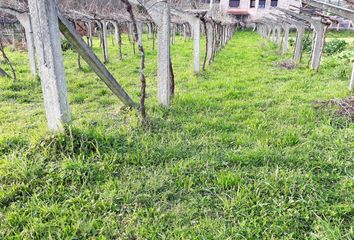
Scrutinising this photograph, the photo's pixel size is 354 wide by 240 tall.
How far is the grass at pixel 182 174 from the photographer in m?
2.31

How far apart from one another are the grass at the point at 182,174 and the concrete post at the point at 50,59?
25 cm

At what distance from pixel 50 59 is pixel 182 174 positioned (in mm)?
1835

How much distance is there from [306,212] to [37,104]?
5034 mm

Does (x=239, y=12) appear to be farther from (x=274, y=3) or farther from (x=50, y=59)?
(x=50, y=59)

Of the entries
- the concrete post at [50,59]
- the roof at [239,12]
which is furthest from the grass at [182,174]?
the roof at [239,12]

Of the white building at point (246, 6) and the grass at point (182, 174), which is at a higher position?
the white building at point (246, 6)

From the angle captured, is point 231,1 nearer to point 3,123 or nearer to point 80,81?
point 80,81

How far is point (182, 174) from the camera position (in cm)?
300

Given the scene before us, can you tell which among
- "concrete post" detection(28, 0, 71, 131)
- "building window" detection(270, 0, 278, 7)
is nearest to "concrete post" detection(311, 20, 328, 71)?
"concrete post" detection(28, 0, 71, 131)

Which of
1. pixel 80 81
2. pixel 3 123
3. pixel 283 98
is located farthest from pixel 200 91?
pixel 3 123

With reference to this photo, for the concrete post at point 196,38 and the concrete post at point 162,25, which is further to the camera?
the concrete post at point 196,38

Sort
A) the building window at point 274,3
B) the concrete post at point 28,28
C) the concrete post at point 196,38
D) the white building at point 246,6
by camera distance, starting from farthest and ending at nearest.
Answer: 1. the building window at point 274,3
2. the white building at point 246,6
3. the concrete post at point 196,38
4. the concrete post at point 28,28

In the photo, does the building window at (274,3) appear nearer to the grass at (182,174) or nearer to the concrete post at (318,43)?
the concrete post at (318,43)

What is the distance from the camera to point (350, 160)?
325 centimetres
